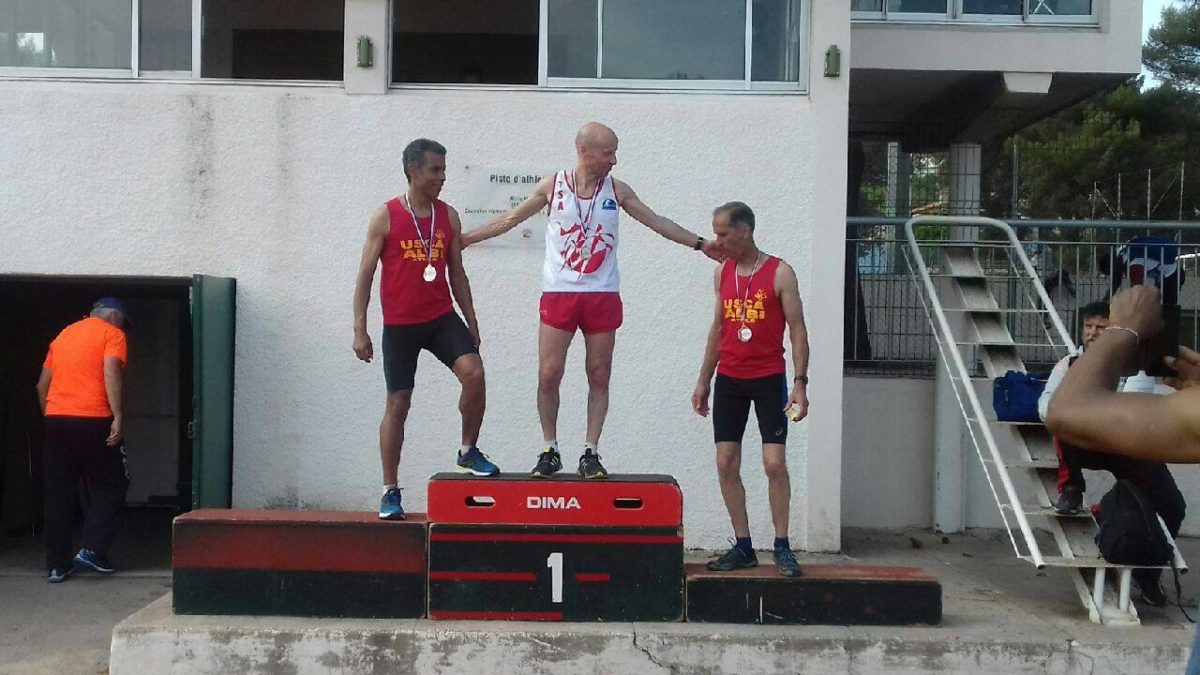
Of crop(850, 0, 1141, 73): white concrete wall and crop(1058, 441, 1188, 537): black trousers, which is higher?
crop(850, 0, 1141, 73): white concrete wall

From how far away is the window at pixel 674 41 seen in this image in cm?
867

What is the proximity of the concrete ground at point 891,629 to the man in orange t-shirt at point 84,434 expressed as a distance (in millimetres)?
276

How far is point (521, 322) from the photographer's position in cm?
849

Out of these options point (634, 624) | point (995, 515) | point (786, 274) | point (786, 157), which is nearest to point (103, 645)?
point (634, 624)

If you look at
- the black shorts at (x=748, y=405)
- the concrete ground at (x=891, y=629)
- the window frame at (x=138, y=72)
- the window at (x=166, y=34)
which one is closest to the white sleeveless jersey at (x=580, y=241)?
the black shorts at (x=748, y=405)

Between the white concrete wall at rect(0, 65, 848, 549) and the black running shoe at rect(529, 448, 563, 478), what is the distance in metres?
2.17

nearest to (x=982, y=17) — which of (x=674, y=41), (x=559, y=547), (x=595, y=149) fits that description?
(x=674, y=41)

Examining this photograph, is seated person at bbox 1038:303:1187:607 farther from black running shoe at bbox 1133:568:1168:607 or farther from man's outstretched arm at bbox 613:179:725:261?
man's outstretched arm at bbox 613:179:725:261

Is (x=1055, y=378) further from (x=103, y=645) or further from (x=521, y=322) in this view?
(x=103, y=645)

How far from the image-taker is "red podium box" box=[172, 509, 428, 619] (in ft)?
20.2

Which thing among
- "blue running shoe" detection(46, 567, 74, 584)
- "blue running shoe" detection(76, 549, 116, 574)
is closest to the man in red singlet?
"blue running shoe" detection(76, 549, 116, 574)

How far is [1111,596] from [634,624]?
2.74 metres

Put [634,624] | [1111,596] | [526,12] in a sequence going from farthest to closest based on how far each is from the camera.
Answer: [526,12], [1111,596], [634,624]

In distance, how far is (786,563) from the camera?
624cm
